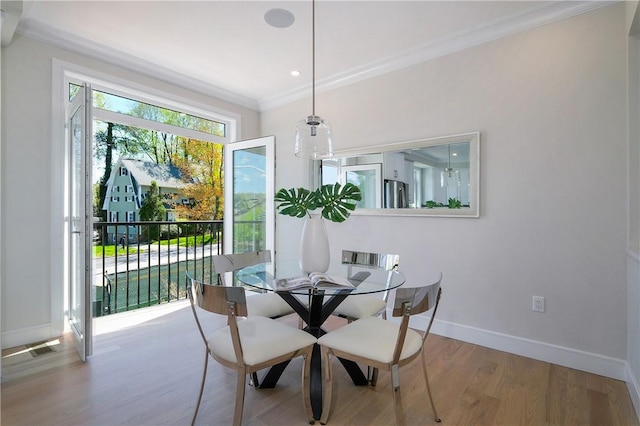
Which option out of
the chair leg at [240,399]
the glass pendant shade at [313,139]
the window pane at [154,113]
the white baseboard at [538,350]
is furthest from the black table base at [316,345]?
the window pane at [154,113]

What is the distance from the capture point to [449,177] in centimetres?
292

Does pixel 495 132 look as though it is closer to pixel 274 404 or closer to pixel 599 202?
pixel 599 202

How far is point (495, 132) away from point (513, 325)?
157 cm

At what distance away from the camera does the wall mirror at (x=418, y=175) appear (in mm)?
2822

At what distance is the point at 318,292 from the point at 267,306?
716mm

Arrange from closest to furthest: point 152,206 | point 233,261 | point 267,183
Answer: point 233,261
point 267,183
point 152,206

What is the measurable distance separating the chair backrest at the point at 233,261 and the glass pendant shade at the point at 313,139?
1.01 m

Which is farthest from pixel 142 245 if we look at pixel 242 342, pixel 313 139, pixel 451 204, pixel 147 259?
pixel 451 204

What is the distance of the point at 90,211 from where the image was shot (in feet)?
8.14

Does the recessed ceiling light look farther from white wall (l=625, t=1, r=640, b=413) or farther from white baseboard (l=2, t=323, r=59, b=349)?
white baseboard (l=2, t=323, r=59, b=349)

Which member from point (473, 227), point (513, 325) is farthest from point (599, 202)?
point (513, 325)

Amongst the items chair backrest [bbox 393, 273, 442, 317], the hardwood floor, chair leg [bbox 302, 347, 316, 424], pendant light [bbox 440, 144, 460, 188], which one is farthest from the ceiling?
the hardwood floor

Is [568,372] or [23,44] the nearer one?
[568,372]

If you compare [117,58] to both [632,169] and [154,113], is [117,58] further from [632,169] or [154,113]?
[632,169]
